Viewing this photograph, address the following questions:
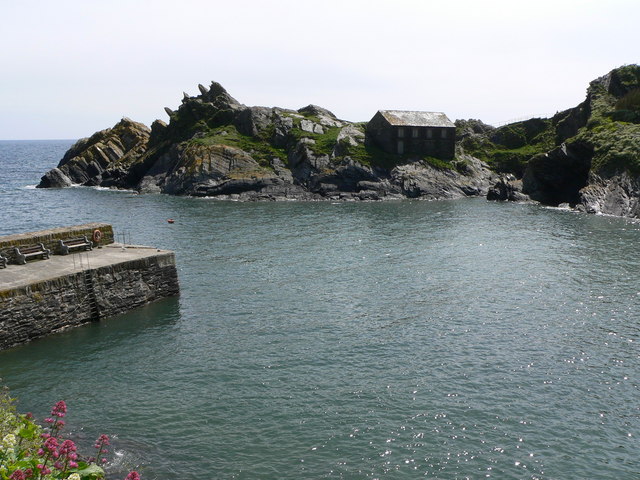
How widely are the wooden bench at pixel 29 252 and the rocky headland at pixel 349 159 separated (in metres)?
61.1

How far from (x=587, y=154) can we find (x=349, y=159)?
134 ft

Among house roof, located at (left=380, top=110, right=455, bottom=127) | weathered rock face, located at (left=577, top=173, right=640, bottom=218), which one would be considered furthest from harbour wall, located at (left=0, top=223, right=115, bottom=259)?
house roof, located at (left=380, top=110, right=455, bottom=127)

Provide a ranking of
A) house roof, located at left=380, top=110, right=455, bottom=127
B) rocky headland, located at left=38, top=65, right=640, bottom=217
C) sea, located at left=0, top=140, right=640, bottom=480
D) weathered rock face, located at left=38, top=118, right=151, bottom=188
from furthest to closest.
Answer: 1. weathered rock face, located at left=38, top=118, right=151, bottom=188
2. house roof, located at left=380, top=110, right=455, bottom=127
3. rocky headland, located at left=38, top=65, right=640, bottom=217
4. sea, located at left=0, top=140, right=640, bottom=480

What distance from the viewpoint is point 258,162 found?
351ft

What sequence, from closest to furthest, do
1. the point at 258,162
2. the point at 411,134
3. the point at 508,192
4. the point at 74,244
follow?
1. the point at 74,244
2. the point at 508,192
3. the point at 258,162
4. the point at 411,134

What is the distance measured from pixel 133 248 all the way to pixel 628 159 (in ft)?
235

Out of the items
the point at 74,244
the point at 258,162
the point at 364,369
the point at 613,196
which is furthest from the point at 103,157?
the point at 364,369

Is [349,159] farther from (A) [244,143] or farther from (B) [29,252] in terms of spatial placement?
(B) [29,252]

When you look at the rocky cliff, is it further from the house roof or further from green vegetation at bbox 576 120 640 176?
green vegetation at bbox 576 120 640 176

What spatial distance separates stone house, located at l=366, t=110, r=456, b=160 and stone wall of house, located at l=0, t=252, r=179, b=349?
7940cm

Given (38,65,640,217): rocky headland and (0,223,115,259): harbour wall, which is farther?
(38,65,640,217): rocky headland

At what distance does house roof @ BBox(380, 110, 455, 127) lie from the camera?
369ft

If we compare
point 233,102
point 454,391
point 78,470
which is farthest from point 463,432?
point 233,102

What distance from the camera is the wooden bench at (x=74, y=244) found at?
38.6 metres
